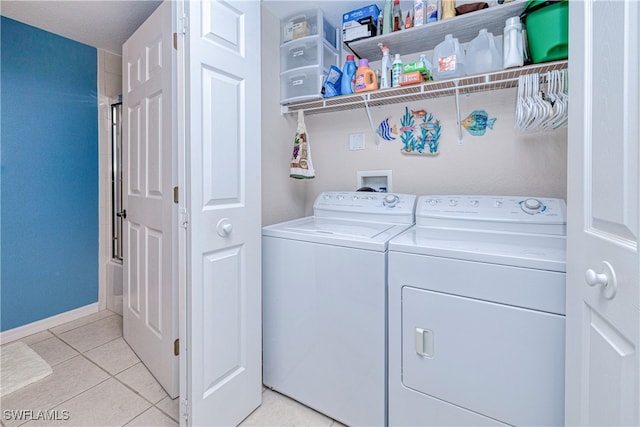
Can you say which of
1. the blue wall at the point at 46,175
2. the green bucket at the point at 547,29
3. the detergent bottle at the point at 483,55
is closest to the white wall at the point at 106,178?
the blue wall at the point at 46,175

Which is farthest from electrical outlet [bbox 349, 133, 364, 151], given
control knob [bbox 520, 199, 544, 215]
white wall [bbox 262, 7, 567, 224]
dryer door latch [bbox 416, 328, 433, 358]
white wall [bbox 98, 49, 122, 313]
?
white wall [bbox 98, 49, 122, 313]

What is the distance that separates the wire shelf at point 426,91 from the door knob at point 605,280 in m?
1.10

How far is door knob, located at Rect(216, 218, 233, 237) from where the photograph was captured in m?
1.32

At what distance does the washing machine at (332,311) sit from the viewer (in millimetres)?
1328

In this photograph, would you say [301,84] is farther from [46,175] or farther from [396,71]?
[46,175]

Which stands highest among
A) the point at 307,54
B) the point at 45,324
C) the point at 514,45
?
the point at 307,54

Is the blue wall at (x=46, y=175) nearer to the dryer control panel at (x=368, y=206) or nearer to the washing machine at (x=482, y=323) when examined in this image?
the dryer control panel at (x=368, y=206)

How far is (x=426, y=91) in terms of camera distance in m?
1.67

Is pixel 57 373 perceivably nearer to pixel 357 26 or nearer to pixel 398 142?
pixel 398 142

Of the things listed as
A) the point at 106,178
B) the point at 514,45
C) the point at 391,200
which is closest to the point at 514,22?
the point at 514,45

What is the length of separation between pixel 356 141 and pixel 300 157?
0.44 metres

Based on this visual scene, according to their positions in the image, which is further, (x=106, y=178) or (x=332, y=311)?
(x=106, y=178)

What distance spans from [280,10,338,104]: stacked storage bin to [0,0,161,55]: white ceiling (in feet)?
2.85

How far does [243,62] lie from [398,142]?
1.08 m
